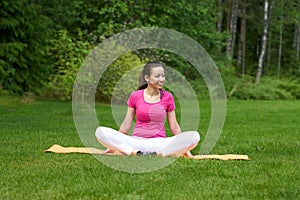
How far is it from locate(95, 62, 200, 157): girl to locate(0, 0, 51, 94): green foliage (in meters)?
10.2

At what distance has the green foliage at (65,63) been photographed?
56.1 feet

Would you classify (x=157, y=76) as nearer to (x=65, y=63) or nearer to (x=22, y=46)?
(x=22, y=46)

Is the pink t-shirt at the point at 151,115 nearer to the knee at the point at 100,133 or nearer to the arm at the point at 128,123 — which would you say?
the arm at the point at 128,123

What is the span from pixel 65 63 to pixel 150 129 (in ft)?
38.6

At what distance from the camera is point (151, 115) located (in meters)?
7.20

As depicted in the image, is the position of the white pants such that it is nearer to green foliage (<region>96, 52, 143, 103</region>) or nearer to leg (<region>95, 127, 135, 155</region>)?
leg (<region>95, 127, 135, 155</region>)

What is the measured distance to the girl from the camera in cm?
686

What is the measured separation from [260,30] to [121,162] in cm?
3252

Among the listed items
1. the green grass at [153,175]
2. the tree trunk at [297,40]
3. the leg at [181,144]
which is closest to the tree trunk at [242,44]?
the tree trunk at [297,40]

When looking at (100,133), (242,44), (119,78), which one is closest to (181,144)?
(100,133)

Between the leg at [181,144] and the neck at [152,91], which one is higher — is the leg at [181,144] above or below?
below

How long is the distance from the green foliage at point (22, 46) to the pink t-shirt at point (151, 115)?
1022 cm

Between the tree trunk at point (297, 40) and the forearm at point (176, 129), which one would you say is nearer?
the forearm at point (176, 129)


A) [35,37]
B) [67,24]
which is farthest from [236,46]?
[35,37]
